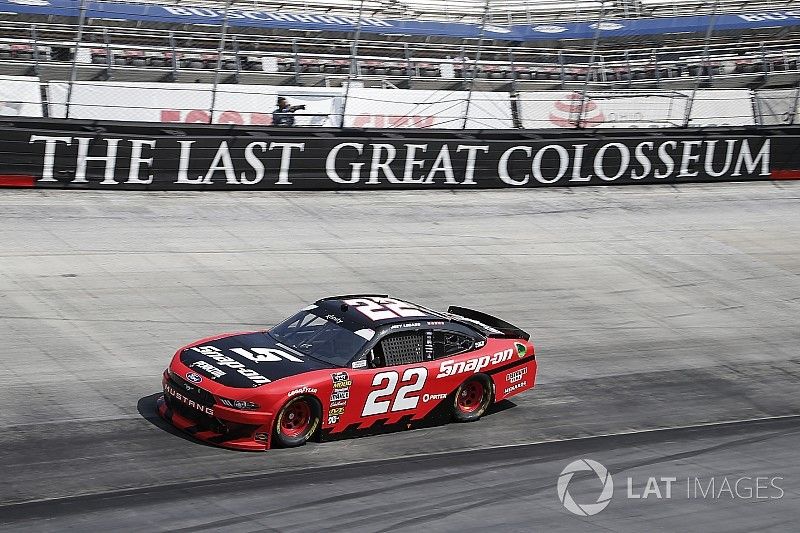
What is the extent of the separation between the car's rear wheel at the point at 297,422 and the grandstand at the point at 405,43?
10.6 m

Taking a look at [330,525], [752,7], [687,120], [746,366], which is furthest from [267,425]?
[752,7]

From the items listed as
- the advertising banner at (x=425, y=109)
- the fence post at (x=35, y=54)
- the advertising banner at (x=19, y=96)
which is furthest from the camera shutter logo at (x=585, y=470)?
the fence post at (x=35, y=54)

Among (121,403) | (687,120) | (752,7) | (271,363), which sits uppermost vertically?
(752,7)

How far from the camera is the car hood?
9781 millimetres

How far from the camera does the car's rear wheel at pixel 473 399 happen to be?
1120 cm

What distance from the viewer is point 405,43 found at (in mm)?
25375

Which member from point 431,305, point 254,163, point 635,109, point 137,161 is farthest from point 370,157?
point 635,109

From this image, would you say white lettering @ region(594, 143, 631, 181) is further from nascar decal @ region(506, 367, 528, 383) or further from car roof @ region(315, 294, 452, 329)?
car roof @ region(315, 294, 452, 329)

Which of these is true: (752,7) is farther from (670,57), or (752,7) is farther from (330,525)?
(330,525)

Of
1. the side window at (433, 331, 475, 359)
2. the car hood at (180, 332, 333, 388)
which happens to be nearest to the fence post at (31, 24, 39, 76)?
the car hood at (180, 332, 333, 388)

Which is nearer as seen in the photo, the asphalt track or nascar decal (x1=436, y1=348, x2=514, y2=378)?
the asphalt track

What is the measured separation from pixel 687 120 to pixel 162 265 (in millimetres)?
13831

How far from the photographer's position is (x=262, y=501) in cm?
863

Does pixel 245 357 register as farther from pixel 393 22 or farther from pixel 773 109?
pixel 393 22
